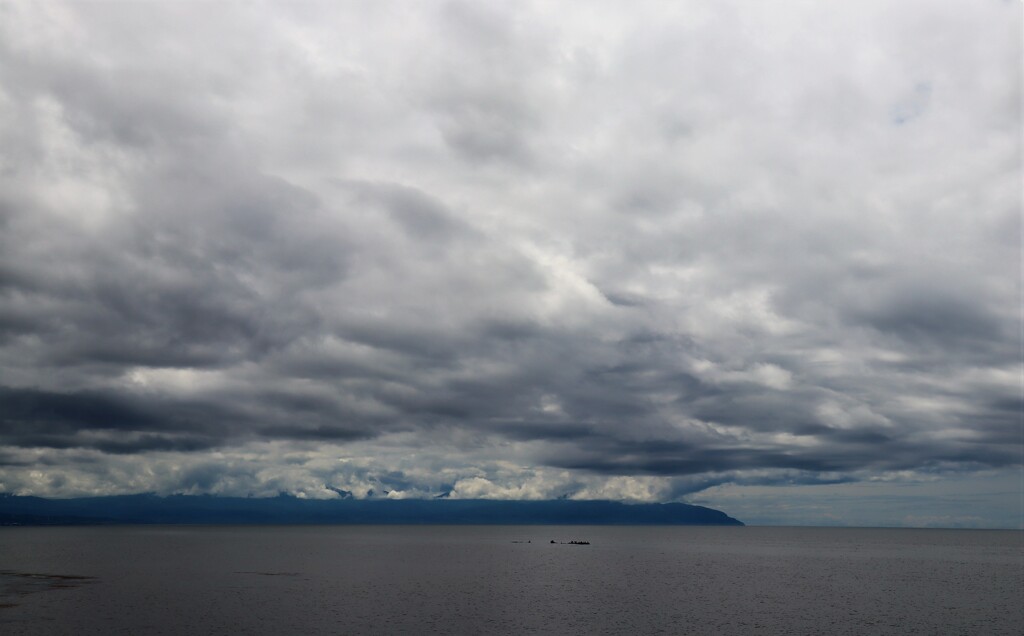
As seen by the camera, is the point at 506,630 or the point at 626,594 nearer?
the point at 506,630

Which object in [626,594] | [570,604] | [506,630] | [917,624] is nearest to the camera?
[506,630]

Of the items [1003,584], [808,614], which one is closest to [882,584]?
[1003,584]

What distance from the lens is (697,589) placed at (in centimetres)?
17012

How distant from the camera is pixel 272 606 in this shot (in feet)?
429

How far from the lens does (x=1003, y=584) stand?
196250 millimetres

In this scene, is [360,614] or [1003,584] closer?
[360,614]

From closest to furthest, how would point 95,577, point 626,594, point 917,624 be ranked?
1. point 917,624
2. point 626,594
3. point 95,577

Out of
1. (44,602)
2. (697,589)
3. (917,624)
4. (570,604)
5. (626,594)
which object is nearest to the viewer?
(917,624)

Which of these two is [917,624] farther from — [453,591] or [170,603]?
[170,603]

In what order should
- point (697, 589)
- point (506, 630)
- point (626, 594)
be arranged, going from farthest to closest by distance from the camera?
1. point (697, 589)
2. point (626, 594)
3. point (506, 630)

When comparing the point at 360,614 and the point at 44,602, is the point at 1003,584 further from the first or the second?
the point at 44,602

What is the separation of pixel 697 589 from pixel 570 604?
43.6m

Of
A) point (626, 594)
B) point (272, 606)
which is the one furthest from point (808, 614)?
point (272, 606)

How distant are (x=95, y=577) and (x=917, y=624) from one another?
179 metres
